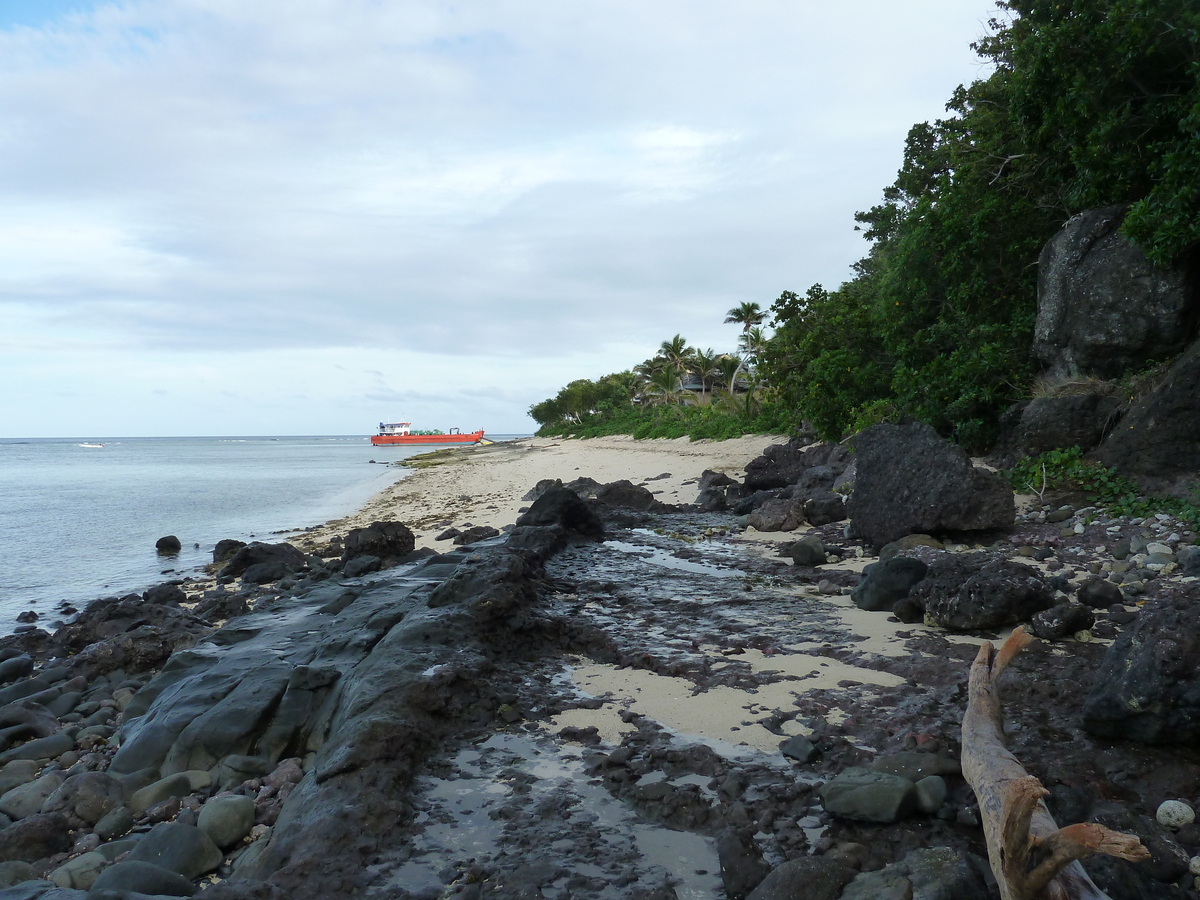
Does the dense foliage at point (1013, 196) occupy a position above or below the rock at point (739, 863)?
above

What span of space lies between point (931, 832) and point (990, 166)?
41.2ft

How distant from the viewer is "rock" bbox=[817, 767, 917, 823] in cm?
300

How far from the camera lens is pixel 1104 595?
17.5 feet

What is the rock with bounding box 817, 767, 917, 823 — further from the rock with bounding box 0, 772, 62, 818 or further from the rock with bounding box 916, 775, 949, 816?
the rock with bounding box 0, 772, 62, 818

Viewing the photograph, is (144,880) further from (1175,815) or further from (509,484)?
(509,484)

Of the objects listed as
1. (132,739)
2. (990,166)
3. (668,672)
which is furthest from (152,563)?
(990,166)

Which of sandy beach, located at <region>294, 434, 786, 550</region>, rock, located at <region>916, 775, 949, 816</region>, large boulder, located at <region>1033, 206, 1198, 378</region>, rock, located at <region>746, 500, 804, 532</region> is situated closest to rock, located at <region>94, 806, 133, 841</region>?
rock, located at <region>916, 775, 949, 816</region>

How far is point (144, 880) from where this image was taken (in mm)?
3000

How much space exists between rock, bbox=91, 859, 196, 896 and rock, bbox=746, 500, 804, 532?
888 centimetres

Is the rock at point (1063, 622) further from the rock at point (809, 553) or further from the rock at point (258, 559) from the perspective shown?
the rock at point (258, 559)

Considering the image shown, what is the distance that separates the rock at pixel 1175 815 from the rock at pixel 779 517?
7868 millimetres

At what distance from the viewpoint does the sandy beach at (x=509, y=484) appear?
15.9 meters

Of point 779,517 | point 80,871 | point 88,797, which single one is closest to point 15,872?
point 80,871

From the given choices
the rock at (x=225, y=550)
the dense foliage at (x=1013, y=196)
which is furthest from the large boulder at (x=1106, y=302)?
the rock at (x=225, y=550)
